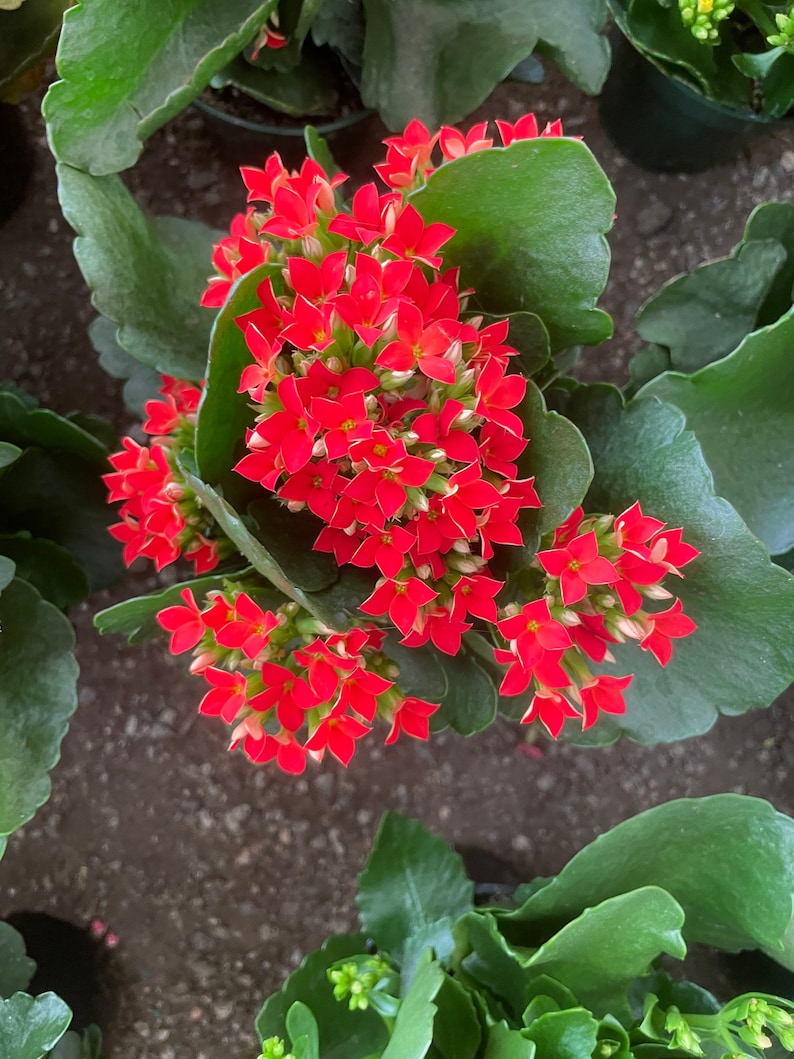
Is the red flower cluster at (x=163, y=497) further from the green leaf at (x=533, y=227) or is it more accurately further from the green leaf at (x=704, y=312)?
the green leaf at (x=704, y=312)

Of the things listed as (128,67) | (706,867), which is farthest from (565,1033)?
(128,67)

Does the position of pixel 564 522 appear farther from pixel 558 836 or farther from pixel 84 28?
pixel 558 836

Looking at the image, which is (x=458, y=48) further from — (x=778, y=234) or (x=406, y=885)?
(x=406, y=885)

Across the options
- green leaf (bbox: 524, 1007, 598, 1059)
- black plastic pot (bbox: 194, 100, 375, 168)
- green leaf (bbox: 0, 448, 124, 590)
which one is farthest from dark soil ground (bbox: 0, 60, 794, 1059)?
green leaf (bbox: 524, 1007, 598, 1059)

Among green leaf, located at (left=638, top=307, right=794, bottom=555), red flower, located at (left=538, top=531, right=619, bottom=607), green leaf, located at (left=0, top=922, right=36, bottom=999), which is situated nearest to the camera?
red flower, located at (left=538, top=531, right=619, bottom=607)

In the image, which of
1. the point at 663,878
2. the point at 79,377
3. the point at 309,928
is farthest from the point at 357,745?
the point at 79,377

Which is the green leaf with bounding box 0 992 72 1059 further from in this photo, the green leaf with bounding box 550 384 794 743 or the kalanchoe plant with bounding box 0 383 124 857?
the green leaf with bounding box 550 384 794 743

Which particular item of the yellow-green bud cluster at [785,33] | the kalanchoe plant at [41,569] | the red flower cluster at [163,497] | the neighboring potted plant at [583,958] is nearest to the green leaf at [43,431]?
the kalanchoe plant at [41,569]
